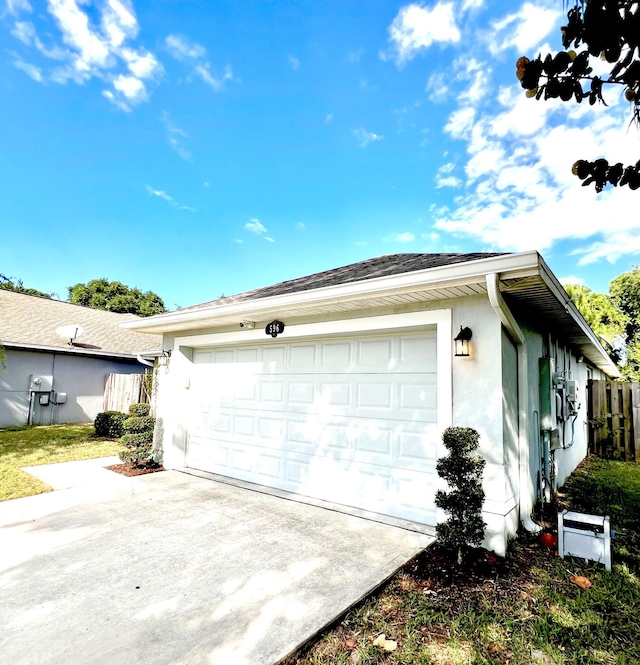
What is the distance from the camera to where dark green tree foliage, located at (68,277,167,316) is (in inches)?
1276

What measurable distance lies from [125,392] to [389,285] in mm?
12162

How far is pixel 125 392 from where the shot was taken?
1320 cm

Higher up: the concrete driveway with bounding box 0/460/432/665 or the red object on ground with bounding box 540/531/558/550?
the red object on ground with bounding box 540/531/558/550

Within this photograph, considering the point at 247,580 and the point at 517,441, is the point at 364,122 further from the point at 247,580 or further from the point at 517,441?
the point at 247,580

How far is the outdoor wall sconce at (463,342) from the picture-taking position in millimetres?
4052

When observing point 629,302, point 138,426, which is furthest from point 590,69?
point 629,302

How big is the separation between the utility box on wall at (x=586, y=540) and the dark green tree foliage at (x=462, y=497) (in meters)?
0.93

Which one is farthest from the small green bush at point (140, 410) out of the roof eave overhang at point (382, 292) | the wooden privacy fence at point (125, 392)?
the roof eave overhang at point (382, 292)

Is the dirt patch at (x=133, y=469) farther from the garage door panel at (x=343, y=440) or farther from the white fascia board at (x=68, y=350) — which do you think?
the white fascia board at (x=68, y=350)

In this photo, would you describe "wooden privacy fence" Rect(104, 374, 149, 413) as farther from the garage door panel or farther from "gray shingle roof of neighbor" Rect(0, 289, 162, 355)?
the garage door panel

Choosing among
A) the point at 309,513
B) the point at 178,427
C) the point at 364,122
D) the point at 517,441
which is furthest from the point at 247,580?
the point at 364,122

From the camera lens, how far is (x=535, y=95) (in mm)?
1639

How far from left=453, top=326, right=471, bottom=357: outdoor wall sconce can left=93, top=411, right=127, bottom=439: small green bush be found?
10.1 meters

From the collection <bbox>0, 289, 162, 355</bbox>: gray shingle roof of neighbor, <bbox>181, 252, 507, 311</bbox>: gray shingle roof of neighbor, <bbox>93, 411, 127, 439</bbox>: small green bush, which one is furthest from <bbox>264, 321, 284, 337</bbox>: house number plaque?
<bbox>0, 289, 162, 355</bbox>: gray shingle roof of neighbor
